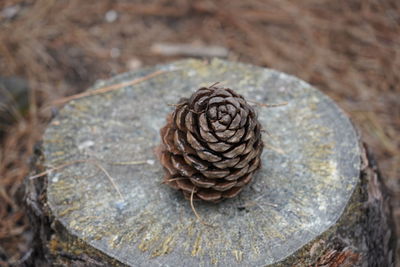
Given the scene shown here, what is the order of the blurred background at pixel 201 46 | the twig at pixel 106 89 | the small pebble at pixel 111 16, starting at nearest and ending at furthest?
the twig at pixel 106 89 → the blurred background at pixel 201 46 → the small pebble at pixel 111 16

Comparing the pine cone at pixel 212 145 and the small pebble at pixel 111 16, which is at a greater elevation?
the pine cone at pixel 212 145

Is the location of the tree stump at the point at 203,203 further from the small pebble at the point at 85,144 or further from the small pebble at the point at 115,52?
the small pebble at the point at 115,52

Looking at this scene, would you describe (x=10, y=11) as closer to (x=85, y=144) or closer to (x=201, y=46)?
(x=201, y=46)

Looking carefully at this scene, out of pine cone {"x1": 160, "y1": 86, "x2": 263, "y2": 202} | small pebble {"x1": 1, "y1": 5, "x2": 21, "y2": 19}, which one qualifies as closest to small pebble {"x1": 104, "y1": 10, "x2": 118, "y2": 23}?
small pebble {"x1": 1, "y1": 5, "x2": 21, "y2": 19}

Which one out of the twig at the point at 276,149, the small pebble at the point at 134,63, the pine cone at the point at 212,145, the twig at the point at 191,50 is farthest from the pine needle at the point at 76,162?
the twig at the point at 191,50

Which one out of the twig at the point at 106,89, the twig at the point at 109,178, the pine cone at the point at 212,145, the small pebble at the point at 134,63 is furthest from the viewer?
the small pebble at the point at 134,63

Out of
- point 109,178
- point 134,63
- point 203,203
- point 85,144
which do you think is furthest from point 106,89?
point 134,63

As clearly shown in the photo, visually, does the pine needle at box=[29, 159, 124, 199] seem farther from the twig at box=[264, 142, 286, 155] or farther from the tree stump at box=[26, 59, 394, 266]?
the twig at box=[264, 142, 286, 155]

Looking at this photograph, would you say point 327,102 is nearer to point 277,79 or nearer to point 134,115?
point 277,79
